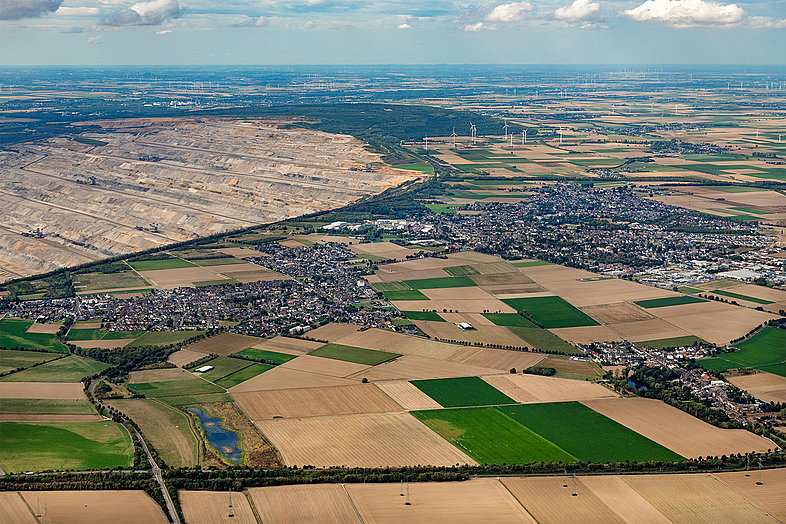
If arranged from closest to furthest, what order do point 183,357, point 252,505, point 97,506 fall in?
point 97,506 < point 252,505 < point 183,357

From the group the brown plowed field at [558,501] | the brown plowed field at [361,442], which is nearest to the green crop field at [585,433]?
the brown plowed field at [558,501]

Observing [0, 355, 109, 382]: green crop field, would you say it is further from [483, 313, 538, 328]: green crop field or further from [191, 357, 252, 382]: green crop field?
[483, 313, 538, 328]: green crop field

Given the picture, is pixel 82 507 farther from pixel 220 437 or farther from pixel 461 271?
pixel 461 271

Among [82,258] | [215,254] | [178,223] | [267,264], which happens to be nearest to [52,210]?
[178,223]

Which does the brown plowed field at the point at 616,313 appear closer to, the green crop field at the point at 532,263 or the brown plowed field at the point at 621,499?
the green crop field at the point at 532,263

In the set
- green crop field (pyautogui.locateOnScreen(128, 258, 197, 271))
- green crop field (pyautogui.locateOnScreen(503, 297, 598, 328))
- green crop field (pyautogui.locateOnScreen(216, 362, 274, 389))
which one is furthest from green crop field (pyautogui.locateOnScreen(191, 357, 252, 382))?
green crop field (pyautogui.locateOnScreen(128, 258, 197, 271))

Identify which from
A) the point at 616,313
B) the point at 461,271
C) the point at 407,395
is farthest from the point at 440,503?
the point at 461,271
